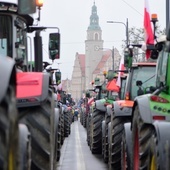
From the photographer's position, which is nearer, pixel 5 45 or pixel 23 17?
pixel 5 45

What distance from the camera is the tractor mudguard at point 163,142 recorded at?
5504 mm

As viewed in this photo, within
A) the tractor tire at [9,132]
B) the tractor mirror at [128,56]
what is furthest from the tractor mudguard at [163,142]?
the tractor mirror at [128,56]

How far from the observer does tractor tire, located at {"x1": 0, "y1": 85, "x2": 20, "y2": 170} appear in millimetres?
3300

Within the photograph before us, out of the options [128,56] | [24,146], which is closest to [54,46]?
[128,56]

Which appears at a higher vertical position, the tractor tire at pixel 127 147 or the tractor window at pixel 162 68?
the tractor window at pixel 162 68

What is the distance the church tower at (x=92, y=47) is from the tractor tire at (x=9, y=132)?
154m

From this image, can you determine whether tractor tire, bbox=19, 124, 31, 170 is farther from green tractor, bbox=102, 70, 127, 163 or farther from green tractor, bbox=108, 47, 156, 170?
green tractor, bbox=102, 70, 127, 163

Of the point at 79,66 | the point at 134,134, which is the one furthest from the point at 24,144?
the point at 79,66

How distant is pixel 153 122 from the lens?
257 inches

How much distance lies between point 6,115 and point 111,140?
24.0 ft

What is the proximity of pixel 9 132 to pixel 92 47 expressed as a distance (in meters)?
157

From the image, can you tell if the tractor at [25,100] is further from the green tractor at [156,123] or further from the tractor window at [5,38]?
the green tractor at [156,123]

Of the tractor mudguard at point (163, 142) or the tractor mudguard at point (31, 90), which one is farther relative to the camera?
the tractor mudguard at point (31, 90)

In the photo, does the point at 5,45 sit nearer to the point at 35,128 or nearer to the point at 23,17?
the point at 23,17
